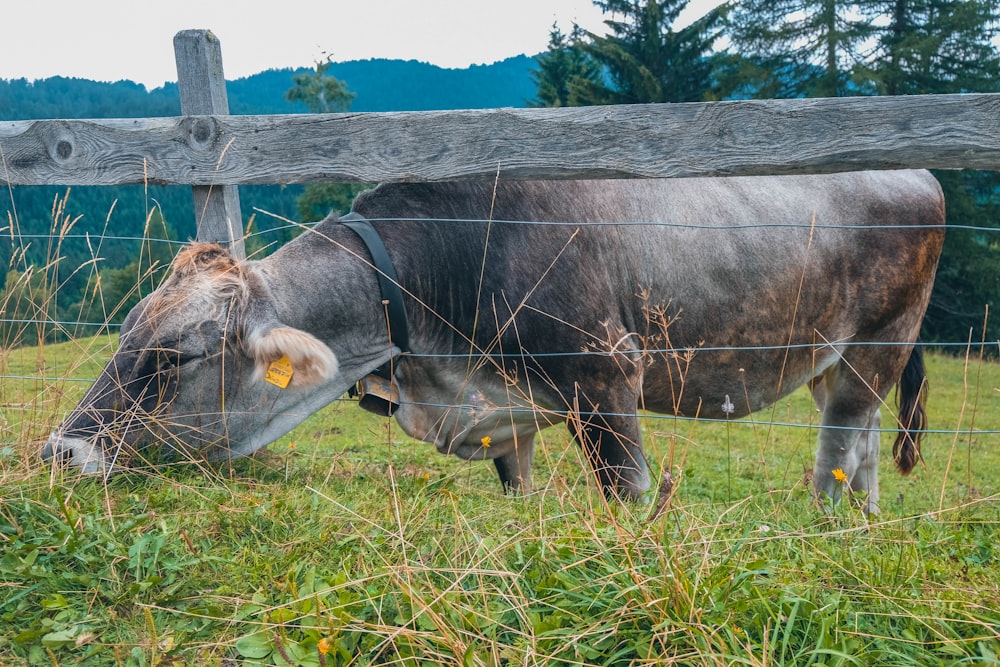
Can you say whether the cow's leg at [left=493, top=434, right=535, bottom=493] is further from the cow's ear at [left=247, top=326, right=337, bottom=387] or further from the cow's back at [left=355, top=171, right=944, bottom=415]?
the cow's ear at [left=247, top=326, right=337, bottom=387]

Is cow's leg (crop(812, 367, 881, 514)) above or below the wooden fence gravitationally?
below

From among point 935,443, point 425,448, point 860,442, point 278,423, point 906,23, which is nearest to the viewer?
point 278,423

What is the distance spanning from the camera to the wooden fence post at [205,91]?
3889 millimetres

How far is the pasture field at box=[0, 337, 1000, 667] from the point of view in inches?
83.9

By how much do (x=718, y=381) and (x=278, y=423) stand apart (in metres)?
2.39

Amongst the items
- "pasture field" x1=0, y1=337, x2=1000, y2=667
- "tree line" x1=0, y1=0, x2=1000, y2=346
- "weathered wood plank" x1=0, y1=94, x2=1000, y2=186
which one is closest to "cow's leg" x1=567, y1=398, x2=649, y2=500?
"pasture field" x1=0, y1=337, x2=1000, y2=667

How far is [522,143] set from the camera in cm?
346

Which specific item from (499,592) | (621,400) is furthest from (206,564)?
(621,400)

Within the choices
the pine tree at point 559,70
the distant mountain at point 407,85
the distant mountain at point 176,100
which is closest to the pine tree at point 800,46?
the pine tree at point 559,70

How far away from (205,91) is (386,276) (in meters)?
1.22

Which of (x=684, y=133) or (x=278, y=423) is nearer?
(x=684, y=133)

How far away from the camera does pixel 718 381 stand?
4.63 meters

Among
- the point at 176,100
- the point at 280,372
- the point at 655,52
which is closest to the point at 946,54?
the point at 655,52

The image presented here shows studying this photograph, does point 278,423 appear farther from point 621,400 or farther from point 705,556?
point 705,556
